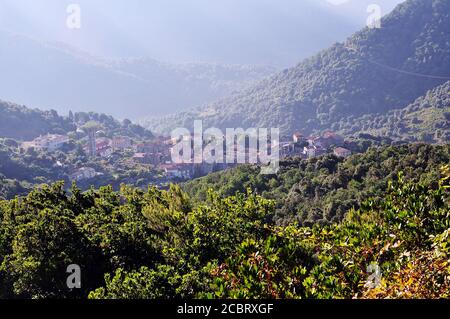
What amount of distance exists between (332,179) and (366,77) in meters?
83.8

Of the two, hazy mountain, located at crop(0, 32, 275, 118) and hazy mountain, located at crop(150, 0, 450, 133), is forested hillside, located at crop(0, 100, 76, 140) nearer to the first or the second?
hazy mountain, located at crop(150, 0, 450, 133)

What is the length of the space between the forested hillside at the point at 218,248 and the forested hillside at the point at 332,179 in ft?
29.7

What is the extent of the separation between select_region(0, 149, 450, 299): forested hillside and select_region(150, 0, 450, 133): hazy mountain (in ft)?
285

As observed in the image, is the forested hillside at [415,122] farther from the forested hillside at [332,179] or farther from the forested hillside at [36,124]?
the forested hillside at [332,179]

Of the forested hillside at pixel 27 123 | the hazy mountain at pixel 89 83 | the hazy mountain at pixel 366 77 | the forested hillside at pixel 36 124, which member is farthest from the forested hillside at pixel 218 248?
the hazy mountain at pixel 89 83

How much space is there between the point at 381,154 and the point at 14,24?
177 metres

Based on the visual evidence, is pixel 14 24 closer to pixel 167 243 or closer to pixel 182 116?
pixel 182 116

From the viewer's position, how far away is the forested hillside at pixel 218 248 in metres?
3.94

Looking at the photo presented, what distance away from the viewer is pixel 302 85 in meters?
110

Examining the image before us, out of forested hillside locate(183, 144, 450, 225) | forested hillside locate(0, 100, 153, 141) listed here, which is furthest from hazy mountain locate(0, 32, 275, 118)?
forested hillside locate(183, 144, 450, 225)

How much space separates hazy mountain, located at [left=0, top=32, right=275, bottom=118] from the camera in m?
150

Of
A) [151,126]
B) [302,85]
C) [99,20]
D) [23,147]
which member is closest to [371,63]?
[302,85]

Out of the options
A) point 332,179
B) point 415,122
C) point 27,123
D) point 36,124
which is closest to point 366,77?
point 415,122
